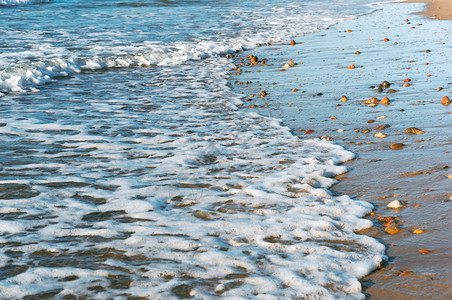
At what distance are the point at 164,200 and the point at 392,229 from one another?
1.57 metres

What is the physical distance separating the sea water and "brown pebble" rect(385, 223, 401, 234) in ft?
0.46

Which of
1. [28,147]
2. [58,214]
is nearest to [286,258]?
[58,214]

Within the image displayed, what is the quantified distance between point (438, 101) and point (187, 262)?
14.2ft

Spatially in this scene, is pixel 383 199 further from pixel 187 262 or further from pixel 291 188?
pixel 187 262

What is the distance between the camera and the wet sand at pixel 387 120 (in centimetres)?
268

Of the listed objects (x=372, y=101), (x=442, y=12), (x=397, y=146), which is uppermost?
(x=442, y=12)

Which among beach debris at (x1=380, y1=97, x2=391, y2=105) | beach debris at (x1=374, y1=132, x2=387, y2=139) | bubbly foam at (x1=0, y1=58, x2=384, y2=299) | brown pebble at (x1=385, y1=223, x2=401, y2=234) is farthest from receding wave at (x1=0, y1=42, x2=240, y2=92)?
brown pebble at (x1=385, y1=223, x2=401, y2=234)

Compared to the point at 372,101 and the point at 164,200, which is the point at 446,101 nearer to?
the point at 372,101

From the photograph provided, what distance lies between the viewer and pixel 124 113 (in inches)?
246

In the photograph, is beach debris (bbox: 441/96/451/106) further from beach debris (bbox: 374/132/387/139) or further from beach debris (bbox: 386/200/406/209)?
beach debris (bbox: 386/200/406/209)

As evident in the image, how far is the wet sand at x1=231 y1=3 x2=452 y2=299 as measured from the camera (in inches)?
105

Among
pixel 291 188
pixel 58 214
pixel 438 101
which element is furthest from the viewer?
pixel 438 101

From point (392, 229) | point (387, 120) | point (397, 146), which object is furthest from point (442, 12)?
point (392, 229)

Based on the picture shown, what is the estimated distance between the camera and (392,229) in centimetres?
301
